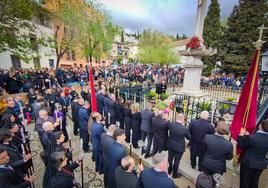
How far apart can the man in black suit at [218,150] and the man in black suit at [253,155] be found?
0.32 m

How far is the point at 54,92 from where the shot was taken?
888cm

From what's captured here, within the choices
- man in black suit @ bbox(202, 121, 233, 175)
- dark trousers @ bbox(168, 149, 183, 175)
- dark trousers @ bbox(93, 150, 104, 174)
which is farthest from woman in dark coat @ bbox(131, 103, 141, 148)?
man in black suit @ bbox(202, 121, 233, 175)

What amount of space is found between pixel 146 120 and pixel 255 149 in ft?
9.63

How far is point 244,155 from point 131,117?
3611mm

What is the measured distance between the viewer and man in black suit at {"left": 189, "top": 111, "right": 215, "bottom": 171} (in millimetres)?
4246

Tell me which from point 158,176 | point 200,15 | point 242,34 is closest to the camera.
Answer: point 158,176

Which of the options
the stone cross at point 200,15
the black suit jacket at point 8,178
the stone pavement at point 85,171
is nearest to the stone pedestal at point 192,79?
the stone cross at point 200,15

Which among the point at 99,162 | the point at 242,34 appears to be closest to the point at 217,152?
the point at 99,162

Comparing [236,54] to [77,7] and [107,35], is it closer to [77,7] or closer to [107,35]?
[107,35]

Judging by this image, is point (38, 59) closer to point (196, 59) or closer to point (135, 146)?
point (135, 146)

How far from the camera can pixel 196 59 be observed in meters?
8.91

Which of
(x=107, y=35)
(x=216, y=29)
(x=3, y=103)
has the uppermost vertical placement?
(x=216, y=29)

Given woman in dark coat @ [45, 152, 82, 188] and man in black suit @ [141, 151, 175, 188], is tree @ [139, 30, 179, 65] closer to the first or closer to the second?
woman in dark coat @ [45, 152, 82, 188]

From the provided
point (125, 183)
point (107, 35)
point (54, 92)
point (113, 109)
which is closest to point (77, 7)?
point (107, 35)
